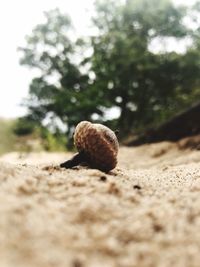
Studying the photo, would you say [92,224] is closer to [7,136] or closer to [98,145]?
[98,145]

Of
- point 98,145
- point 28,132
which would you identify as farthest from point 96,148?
point 28,132

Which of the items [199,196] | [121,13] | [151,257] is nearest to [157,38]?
[121,13]

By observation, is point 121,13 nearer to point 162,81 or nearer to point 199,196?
point 162,81

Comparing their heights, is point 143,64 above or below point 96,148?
above

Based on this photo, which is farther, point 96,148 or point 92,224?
point 96,148

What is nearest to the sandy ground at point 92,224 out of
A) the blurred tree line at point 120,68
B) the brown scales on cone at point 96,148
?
the brown scales on cone at point 96,148

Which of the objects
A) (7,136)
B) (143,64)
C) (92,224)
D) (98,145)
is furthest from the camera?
(7,136)
